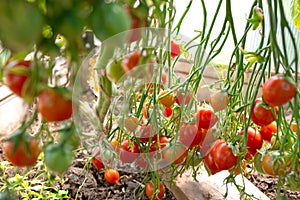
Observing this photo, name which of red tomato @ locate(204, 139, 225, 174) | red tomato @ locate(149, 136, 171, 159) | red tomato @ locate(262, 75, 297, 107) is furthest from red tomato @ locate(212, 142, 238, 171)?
red tomato @ locate(262, 75, 297, 107)

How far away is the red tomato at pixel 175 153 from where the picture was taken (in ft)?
2.91

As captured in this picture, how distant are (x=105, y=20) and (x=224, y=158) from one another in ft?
1.94

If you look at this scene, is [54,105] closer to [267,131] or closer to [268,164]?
[268,164]

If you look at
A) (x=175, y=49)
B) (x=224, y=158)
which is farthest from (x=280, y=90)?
(x=175, y=49)

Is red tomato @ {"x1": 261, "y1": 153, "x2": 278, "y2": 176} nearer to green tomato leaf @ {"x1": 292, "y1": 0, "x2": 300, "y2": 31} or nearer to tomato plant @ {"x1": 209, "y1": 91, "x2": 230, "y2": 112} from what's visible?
tomato plant @ {"x1": 209, "y1": 91, "x2": 230, "y2": 112}

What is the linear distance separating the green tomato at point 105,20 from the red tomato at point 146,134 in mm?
630

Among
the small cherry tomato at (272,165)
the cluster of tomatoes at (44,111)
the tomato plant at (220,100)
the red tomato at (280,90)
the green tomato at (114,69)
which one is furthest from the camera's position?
the tomato plant at (220,100)

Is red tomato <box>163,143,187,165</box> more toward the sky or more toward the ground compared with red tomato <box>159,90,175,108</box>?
more toward the ground

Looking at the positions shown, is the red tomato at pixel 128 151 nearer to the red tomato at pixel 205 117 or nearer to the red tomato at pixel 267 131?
the red tomato at pixel 205 117

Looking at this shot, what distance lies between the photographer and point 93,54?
61cm

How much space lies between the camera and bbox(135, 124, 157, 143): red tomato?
2.98ft

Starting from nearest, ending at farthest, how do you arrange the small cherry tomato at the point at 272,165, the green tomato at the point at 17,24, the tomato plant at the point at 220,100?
the green tomato at the point at 17,24 → the small cherry tomato at the point at 272,165 → the tomato plant at the point at 220,100

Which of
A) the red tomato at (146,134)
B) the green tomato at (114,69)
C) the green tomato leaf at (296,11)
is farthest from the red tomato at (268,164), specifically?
the green tomato leaf at (296,11)

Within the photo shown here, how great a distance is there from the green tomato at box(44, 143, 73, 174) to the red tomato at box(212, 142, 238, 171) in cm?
50
